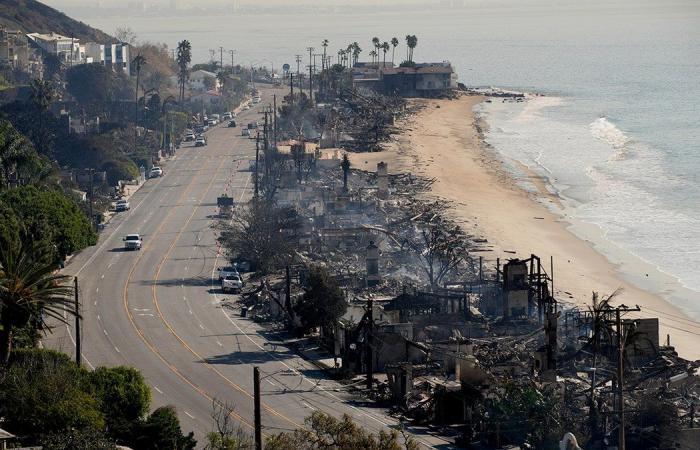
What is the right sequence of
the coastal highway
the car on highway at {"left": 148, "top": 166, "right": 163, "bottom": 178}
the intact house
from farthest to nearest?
the intact house → the car on highway at {"left": 148, "top": 166, "right": 163, "bottom": 178} → the coastal highway

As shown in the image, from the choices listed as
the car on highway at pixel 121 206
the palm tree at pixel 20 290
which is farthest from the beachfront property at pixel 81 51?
the palm tree at pixel 20 290

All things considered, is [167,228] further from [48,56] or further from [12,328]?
[48,56]

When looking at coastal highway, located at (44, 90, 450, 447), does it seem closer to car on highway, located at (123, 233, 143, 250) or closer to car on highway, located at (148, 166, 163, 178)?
car on highway, located at (123, 233, 143, 250)

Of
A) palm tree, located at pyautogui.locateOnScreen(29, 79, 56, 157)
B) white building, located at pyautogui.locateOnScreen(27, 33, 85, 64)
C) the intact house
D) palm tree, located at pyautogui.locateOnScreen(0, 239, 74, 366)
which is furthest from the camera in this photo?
white building, located at pyautogui.locateOnScreen(27, 33, 85, 64)

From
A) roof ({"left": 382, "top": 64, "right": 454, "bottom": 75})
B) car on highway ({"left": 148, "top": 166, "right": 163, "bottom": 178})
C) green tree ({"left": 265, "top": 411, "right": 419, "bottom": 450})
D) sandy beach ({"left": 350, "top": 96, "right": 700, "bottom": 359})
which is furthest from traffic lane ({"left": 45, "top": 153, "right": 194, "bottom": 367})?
roof ({"left": 382, "top": 64, "right": 454, "bottom": 75})

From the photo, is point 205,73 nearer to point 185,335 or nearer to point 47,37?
point 47,37

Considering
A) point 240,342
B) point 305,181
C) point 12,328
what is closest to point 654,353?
point 240,342

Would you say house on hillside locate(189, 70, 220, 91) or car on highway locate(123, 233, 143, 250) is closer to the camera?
car on highway locate(123, 233, 143, 250)
